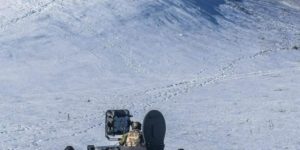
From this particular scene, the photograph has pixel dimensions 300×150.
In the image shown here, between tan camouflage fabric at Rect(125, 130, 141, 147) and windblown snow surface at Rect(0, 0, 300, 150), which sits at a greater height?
windblown snow surface at Rect(0, 0, 300, 150)

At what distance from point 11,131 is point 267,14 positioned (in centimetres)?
3652

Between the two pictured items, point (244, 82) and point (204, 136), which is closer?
point (204, 136)

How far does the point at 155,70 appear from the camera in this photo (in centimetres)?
3888

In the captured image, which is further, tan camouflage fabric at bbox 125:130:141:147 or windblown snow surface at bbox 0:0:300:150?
windblown snow surface at bbox 0:0:300:150

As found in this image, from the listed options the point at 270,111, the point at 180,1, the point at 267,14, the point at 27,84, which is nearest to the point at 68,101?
the point at 27,84

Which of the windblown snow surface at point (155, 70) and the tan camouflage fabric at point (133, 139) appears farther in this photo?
the windblown snow surface at point (155, 70)

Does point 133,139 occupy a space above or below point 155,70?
below

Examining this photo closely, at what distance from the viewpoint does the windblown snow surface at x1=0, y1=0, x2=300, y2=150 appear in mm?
24422

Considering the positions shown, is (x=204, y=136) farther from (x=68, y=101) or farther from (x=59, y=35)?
(x=59, y=35)

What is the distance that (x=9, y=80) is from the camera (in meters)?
35.4

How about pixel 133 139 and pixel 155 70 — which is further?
pixel 155 70

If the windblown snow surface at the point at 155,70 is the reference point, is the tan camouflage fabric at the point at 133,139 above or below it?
below

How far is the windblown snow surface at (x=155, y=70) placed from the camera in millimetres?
24422

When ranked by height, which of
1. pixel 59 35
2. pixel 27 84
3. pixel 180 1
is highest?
pixel 180 1
